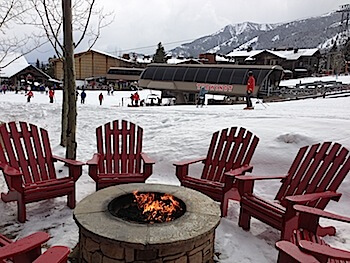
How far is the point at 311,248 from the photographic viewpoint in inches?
84.9

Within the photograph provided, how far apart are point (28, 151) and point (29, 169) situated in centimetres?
24

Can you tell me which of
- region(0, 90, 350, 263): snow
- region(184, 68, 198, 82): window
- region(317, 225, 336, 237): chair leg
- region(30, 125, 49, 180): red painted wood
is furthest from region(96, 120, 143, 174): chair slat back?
region(184, 68, 198, 82): window

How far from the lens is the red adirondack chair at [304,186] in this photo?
3.18 metres

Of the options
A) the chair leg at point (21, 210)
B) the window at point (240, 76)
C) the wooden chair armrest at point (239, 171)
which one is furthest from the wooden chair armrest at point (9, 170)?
the window at point (240, 76)

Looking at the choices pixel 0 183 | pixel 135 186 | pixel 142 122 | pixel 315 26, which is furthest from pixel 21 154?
pixel 315 26

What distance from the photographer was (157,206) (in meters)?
3.14

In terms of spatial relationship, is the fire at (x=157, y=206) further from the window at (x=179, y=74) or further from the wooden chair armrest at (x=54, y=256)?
the window at (x=179, y=74)

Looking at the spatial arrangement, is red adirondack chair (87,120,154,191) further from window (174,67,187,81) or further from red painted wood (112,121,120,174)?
window (174,67,187,81)

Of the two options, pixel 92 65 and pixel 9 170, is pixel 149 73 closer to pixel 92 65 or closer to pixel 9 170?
pixel 92 65

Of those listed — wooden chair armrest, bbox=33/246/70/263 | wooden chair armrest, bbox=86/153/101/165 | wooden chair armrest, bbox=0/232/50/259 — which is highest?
wooden chair armrest, bbox=86/153/101/165

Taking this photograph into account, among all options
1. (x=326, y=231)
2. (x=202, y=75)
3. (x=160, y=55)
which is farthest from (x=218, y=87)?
(x=160, y=55)

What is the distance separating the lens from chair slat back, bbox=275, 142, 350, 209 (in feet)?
11.0

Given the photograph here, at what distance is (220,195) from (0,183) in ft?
11.7

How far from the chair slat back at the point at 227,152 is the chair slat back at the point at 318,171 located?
0.68 meters
